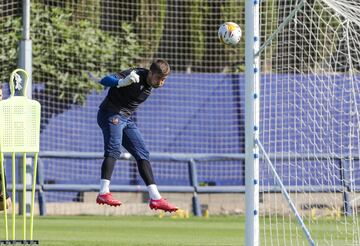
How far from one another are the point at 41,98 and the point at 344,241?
10.6m

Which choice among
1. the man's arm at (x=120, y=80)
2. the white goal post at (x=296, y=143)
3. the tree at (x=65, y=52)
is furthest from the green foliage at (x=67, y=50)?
the man's arm at (x=120, y=80)

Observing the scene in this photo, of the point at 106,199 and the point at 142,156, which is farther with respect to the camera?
the point at 142,156

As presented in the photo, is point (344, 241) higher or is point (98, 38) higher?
point (98, 38)

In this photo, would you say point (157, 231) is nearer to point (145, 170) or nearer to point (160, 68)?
point (145, 170)

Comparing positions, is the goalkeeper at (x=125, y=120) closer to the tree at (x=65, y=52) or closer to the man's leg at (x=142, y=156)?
the man's leg at (x=142, y=156)

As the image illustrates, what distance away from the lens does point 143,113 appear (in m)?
25.7

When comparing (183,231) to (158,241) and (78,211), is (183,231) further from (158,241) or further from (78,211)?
(78,211)

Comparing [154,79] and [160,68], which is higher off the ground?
[160,68]

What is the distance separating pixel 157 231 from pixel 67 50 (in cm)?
756

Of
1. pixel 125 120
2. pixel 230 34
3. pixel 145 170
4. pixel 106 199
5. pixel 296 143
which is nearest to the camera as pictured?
pixel 230 34

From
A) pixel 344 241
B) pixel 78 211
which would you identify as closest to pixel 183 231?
pixel 344 241

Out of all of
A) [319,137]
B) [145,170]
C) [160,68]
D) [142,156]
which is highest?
[160,68]

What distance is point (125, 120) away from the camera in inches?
534

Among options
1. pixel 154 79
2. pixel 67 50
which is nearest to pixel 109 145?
pixel 154 79
